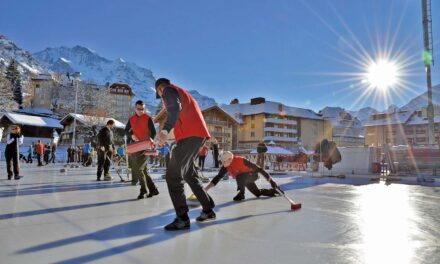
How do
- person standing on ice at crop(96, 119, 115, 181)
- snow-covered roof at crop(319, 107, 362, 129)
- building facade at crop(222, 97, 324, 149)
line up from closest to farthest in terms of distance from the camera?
person standing on ice at crop(96, 119, 115, 181) < building facade at crop(222, 97, 324, 149) < snow-covered roof at crop(319, 107, 362, 129)

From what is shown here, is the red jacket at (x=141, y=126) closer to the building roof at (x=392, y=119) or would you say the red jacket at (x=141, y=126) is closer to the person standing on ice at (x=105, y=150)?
the person standing on ice at (x=105, y=150)

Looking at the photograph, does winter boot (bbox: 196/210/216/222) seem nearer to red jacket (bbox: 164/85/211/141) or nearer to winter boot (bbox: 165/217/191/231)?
winter boot (bbox: 165/217/191/231)

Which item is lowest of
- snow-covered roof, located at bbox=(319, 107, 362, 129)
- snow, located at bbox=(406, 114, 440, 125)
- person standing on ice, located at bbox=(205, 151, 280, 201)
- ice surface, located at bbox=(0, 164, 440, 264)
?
ice surface, located at bbox=(0, 164, 440, 264)

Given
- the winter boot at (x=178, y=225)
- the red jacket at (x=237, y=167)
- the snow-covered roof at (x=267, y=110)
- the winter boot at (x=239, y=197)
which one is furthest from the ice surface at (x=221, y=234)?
the snow-covered roof at (x=267, y=110)

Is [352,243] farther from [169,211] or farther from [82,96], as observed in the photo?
[82,96]

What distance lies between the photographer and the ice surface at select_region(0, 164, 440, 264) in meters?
2.31

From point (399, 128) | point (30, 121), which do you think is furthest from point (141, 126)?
point (399, 128)

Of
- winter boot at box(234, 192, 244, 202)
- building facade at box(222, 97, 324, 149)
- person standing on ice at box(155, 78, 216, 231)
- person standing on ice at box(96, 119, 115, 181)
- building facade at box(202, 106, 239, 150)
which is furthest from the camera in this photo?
building facade at box(222, 97, 324, 149)

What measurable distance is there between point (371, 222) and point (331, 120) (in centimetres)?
8188

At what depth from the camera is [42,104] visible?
3455 inches

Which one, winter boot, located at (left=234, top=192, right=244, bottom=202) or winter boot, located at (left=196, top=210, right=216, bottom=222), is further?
winter boot, located at (left=234, top=192, right=244, bottom=202)

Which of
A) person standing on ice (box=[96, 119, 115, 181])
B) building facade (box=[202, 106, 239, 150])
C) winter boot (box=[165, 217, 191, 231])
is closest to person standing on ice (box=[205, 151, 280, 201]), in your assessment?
winter boot (box=[165, 217, 191, 231])

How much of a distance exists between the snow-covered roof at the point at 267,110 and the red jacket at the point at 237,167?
217 feet

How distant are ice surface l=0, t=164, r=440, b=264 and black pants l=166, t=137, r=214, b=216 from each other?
0.26m
